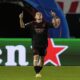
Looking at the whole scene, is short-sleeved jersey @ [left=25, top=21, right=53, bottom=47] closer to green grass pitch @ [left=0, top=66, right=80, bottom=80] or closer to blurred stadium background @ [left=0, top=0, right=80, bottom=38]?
green grass pitch @ [left=0, top=66, right=80, bottom=80]

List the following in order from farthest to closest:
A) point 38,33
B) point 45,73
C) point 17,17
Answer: point 17,17, point 45,73, point 38,33

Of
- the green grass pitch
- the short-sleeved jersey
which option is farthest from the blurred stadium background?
the short-sleeved jersey

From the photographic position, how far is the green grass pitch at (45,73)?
51.3ft

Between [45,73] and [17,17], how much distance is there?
923cm

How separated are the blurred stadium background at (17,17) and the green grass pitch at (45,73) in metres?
5.11

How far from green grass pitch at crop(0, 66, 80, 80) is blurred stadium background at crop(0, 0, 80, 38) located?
511cm

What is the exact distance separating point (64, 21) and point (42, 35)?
6.92 metres

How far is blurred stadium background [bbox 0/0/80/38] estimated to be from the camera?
23938 millimetres

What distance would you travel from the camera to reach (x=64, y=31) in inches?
884

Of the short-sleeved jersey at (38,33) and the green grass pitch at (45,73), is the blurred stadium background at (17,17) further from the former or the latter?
the short-sleeved jersey at (38,33)

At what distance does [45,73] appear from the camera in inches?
663

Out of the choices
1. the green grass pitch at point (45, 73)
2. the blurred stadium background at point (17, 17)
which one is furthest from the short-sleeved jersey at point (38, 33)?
the blurred stadium background at point (17, 17)

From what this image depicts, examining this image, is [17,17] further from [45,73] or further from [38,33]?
[38,33]

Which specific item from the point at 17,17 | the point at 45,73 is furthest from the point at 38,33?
the point at 17,17
